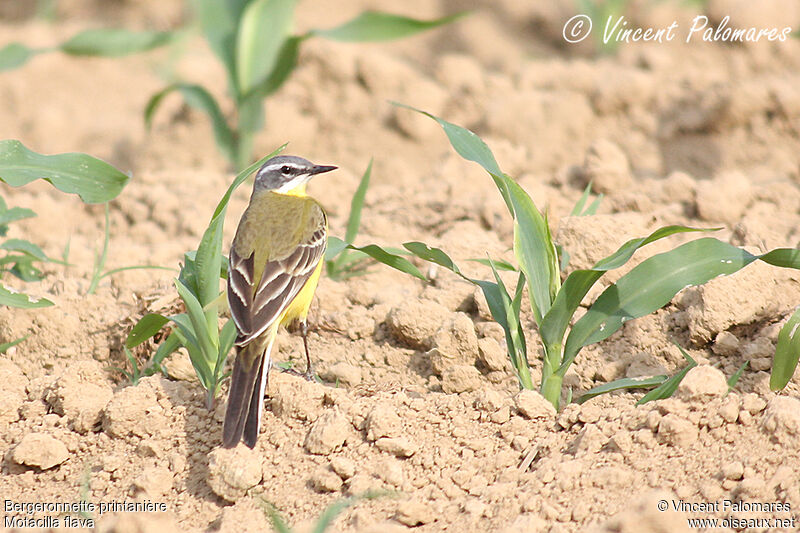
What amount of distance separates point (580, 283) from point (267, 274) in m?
1.66

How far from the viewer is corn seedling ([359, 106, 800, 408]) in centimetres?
428

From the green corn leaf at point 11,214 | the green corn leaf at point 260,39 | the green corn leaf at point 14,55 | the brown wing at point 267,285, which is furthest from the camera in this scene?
the green corn leaf at point 260,39

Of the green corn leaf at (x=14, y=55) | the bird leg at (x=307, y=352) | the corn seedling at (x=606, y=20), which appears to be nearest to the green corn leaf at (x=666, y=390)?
the bird leg at (x=307, y=352)

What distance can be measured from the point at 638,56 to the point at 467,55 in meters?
2.34

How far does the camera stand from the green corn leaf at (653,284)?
4.31 meters

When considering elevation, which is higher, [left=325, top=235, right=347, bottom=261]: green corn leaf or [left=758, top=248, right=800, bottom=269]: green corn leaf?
[left=758, top=248, right=800, bottom=269]: green corn leaf

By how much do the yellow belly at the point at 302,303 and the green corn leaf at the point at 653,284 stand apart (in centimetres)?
150

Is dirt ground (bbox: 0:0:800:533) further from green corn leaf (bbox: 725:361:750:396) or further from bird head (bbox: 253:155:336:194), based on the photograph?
bird head (bbox: 253:155:336:194)

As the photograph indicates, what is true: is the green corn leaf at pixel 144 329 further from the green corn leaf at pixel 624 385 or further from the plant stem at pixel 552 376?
the green corn leaf at pixel 624 385

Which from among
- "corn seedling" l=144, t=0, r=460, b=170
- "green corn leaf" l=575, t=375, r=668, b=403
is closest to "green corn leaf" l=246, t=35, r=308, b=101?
"corn seedling" l=144, t=0, r=460, b=170

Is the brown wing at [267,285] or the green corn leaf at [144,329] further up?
the brown wing at [267,285]

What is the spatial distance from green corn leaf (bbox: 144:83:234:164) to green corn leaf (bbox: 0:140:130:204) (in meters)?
3.12

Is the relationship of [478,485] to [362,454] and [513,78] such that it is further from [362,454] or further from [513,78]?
[513,78]

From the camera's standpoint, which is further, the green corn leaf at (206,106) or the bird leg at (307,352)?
the green corn leaf at (206,106)
